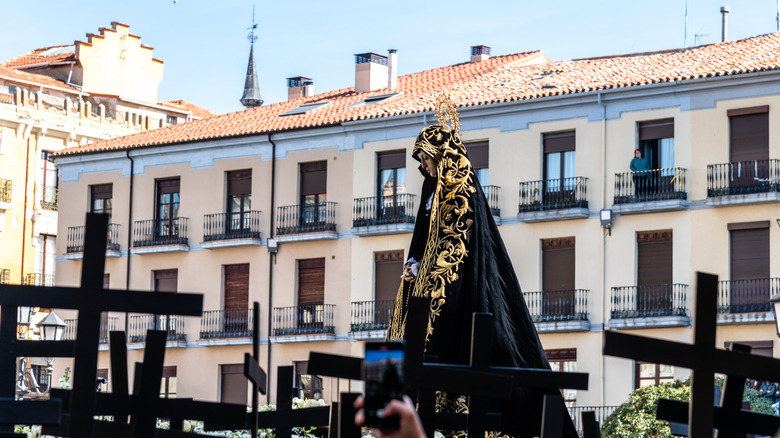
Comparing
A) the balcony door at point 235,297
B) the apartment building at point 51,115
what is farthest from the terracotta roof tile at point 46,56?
the balcony door at point 235,297

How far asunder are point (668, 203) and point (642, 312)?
2.60 m

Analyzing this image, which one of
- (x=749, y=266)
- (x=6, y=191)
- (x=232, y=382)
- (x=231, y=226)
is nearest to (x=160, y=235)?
(x=231, y=226)

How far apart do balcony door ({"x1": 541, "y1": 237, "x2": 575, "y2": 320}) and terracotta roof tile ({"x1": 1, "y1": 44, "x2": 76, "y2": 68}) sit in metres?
23.7

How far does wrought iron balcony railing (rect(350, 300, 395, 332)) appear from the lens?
3991 cm

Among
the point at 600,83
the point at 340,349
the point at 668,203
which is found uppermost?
the point at 600,83

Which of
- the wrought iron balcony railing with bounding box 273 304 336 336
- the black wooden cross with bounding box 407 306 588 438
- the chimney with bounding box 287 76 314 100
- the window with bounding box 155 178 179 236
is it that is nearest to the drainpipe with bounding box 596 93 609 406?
the wrought iron balcony railing with bounding box 273 304 336 336

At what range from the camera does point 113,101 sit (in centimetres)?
5469

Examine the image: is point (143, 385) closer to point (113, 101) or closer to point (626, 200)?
point (626, 200)

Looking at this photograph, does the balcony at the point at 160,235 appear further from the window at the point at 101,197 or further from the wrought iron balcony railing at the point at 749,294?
the wrought iron balcony railing at the point at 749,294

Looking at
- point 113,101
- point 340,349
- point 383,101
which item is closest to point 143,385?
point 340,349

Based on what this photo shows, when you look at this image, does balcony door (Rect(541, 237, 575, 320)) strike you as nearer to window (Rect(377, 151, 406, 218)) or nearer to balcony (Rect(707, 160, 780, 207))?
balcony (Rect(707, 160, 780, 207))

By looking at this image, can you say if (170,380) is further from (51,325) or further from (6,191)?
(51,325)

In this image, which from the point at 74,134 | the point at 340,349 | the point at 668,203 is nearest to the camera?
the point at 668,203

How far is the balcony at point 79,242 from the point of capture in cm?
4578
